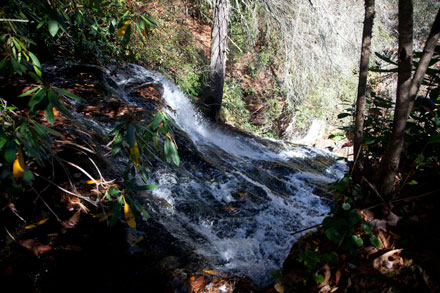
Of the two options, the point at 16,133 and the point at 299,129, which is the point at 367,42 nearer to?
the point at 16,133

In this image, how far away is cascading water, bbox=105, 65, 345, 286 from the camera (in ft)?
8.98

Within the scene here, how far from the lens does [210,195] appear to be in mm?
3721

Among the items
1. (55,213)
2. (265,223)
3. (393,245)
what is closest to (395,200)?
(393,245)

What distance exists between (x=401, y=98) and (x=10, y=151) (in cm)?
209

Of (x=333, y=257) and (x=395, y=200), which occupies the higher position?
(x=395, y=200)

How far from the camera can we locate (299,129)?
1032 cm

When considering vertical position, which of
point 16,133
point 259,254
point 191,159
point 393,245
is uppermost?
point 16,133

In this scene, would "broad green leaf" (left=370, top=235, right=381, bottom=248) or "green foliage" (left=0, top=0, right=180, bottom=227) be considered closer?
"green foliage" (left=0, top=0, right=180, bottom=227)

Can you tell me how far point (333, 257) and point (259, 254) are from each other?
1203 mm

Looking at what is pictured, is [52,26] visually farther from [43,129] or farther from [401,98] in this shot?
[401,98]

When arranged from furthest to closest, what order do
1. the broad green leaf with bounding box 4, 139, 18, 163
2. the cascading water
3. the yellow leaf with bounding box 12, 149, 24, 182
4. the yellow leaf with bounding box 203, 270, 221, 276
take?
1. the cascading water
2. the yellow leaf with bounding box 203, 270, 221, 276
3. the yellow leaf with bounding box 12, 149, 24, 182
4. the broad green leaf with bounding box 4, 139, 18, 163

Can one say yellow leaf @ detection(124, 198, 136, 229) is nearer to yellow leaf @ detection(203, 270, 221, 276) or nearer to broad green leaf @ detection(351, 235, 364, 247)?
yellow leaf @ detection(203, 270, 221, 276)

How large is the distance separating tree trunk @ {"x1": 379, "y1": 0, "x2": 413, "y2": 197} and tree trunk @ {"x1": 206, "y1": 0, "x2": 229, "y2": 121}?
604 cm

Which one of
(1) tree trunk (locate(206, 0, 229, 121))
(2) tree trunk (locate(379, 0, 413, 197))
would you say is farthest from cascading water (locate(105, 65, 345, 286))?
(1) tree trunk (locate(206, 0, 229, 121))
